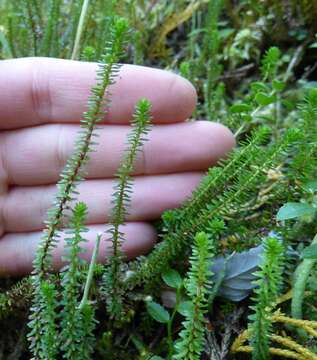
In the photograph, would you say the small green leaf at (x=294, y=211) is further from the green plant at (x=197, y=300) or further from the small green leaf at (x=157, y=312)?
the small green leaf at (x=157, y=312)

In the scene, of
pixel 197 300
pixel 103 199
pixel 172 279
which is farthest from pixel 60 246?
pixel 197 300

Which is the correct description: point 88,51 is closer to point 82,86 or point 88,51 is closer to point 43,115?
point 82,86

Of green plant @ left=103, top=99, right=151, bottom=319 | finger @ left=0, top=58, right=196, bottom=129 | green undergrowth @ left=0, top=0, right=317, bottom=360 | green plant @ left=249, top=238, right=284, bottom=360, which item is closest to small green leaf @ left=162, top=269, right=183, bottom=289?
green undergrowth @ left=0, top=0, right=317, bottom=360

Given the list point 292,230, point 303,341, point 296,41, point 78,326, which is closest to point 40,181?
point 78,326

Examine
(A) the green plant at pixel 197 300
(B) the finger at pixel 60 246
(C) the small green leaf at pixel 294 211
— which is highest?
(C) the small green leaf at pixel 294 211

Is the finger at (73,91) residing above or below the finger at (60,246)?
above

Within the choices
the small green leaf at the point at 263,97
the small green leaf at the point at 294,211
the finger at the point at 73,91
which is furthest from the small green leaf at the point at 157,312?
the small green leaf at the point at 263,97
